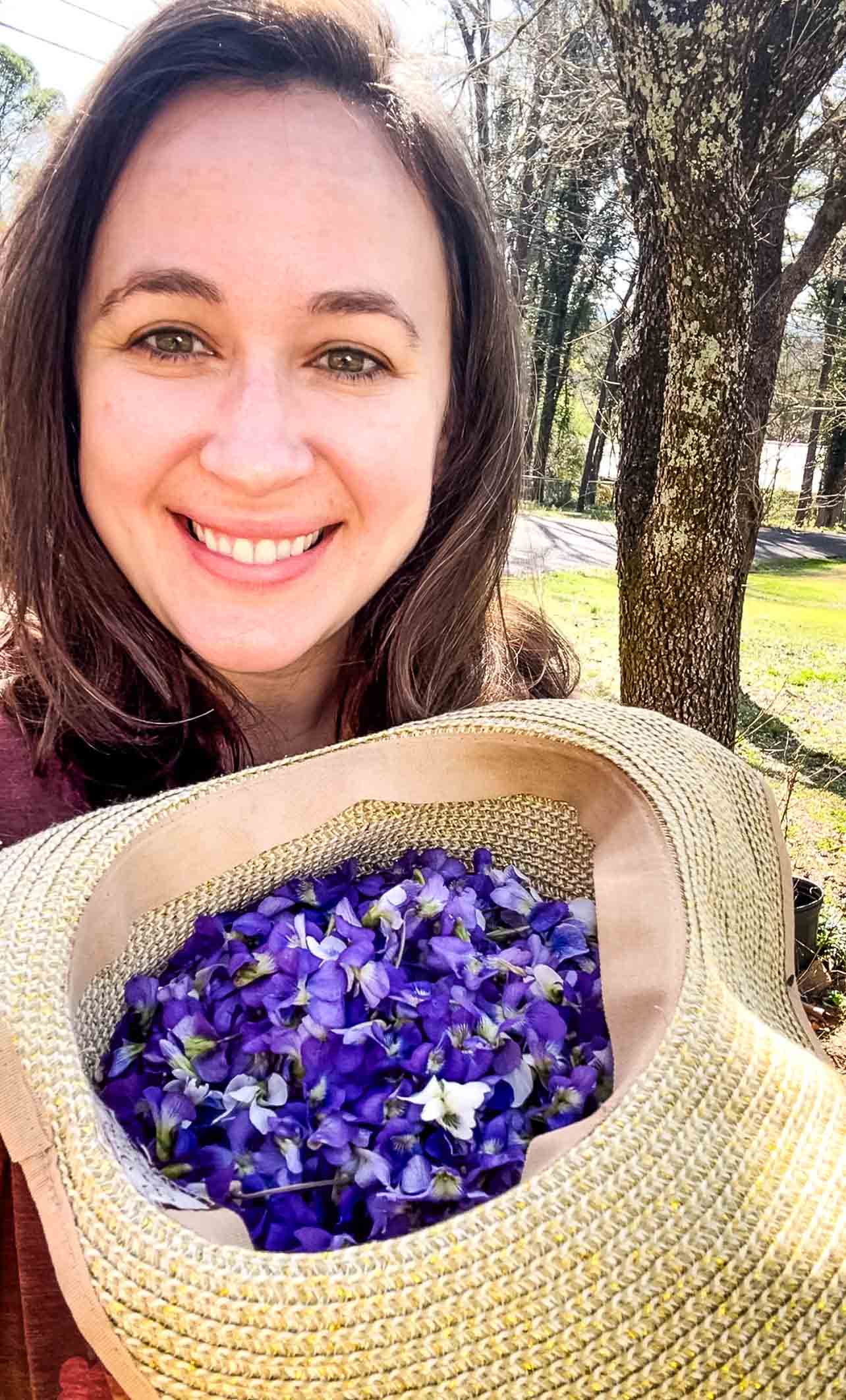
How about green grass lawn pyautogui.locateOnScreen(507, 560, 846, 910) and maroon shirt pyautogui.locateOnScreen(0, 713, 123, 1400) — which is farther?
green grass lawn pyautogui.locateOnScreen(507, 560, 846, 910)

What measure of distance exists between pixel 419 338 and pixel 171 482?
0.36 metres

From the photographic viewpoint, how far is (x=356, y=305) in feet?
3.31

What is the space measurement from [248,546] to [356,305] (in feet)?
0.99

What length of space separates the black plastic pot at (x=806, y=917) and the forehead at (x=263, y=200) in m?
2.55

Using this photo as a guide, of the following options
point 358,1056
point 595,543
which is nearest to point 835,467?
point 595,543

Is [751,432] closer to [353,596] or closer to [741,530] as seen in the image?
[741,530]

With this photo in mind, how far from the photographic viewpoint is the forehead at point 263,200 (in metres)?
0.95

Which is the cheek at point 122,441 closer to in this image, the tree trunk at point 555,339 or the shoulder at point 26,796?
the shoulder at point 26,796

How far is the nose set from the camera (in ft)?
3.16

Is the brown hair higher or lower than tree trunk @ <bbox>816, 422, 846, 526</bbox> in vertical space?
lower

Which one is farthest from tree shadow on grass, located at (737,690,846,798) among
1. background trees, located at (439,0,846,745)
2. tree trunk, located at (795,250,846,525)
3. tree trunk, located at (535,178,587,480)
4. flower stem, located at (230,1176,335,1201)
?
tree trunk, located at (535,178,587,480)

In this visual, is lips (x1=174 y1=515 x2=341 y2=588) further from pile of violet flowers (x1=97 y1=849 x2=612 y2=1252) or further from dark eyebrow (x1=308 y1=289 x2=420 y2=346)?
pile of violet flowers (x1=97 y1=849 x2=612 y2=1252)

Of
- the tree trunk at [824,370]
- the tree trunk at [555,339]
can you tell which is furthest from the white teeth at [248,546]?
the tree trunk at [555,339]

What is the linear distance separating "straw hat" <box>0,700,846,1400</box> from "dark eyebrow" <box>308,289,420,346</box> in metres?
0.54
